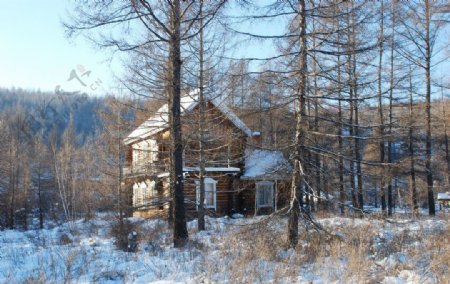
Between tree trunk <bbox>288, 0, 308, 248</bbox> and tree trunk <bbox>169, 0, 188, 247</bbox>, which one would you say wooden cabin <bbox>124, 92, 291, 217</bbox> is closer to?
tree trunk <bbox>288, 0, 308, 248</bbox>

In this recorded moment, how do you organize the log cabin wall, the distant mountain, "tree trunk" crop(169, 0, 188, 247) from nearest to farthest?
"tree trunk" crop(169, 0, 188, 247) < the log cabin wall < the distant mountain

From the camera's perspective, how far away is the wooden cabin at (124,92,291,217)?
1555cm

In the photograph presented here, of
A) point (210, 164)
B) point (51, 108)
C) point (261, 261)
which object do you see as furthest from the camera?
point (51, 108)

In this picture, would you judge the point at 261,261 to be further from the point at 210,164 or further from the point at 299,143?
the point at 210,164

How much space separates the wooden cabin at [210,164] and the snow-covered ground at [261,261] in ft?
6.56

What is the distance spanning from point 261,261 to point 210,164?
16.4m

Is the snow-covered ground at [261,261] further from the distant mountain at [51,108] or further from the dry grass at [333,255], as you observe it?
the distant mountain at [51,108]

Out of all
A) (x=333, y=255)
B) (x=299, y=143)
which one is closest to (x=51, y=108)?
(x=299, y=143)

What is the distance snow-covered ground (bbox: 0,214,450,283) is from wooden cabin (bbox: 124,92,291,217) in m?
2.00

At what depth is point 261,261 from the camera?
7.80m

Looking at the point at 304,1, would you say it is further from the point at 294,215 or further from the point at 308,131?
the point at 294,215

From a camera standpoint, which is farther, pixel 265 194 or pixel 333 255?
pixel 265 194

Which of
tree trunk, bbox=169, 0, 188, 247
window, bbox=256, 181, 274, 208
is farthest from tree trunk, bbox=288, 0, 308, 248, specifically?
window, bbox=256, 181, 274, 208

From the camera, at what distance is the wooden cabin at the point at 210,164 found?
1555cm
